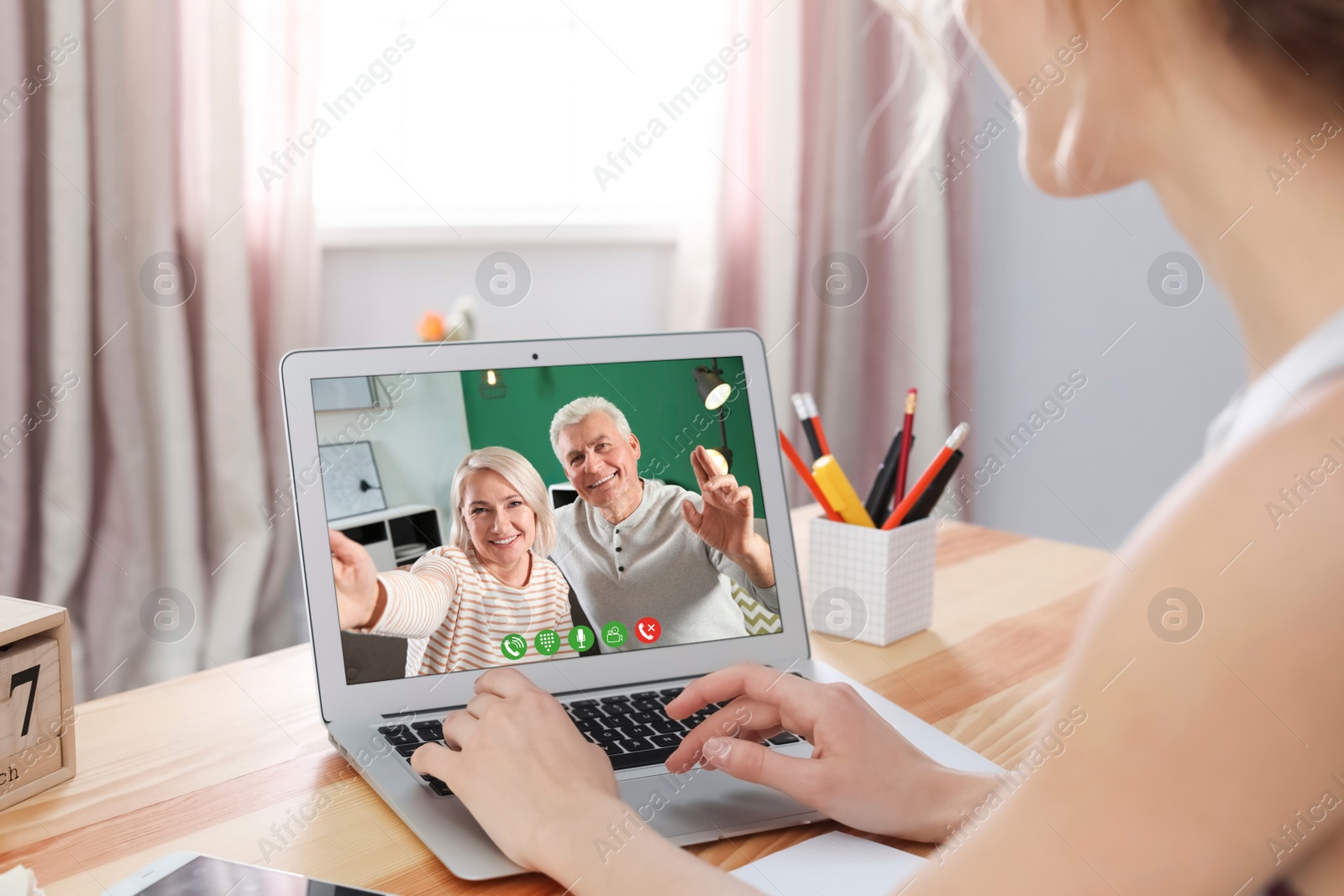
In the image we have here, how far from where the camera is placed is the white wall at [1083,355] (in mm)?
2145

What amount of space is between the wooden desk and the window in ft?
4.86

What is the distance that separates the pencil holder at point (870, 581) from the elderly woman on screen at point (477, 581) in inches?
Answer: 11.8

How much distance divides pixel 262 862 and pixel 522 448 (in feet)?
1.08

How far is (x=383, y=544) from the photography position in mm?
741

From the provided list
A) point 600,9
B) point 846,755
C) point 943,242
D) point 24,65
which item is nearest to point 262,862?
point 846,755

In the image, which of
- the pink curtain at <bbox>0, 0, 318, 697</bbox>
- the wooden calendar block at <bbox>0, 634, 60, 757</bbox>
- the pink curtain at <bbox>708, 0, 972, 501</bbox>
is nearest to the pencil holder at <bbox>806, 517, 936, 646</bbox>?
the wooden calendar block at <bbox>0, 634, 60, 757</bbox>

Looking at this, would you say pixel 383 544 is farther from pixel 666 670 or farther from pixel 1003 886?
pixel 1003 886

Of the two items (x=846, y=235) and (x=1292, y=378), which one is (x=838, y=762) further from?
(x=846, y=235)

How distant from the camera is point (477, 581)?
2.46 feet

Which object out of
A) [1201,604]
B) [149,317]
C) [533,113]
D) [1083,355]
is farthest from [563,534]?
[1083,355]

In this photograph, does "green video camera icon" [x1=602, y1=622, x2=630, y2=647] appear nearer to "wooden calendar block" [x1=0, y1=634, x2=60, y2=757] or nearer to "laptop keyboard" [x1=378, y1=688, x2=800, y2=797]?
"laptop keyboard" [x1=378, y1=688, x2=800, y2=797]

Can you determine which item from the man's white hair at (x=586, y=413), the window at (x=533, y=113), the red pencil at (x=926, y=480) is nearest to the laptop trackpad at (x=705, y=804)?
the man's white hair at (x=586, y=413)

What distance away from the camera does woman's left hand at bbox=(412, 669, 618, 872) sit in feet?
Result: 1.85

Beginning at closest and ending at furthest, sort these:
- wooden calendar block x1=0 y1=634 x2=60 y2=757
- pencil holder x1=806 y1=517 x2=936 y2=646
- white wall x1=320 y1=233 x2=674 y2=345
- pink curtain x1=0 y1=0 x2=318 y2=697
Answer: wooden calendar block x1=0 y1=634 x2=60 y2=757 → pencil holder x1=806 y1=517 x2=936 y2=646 → pink curtain x1=0 y1=0 x2=318 y2=697 → white wall x1=320 y1=233 x2=674 y2=345
